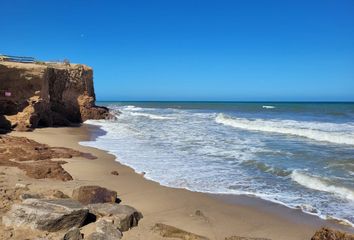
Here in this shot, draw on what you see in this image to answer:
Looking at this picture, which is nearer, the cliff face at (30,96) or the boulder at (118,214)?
the boulder at (118,214)

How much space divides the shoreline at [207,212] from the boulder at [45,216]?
0.77 meters

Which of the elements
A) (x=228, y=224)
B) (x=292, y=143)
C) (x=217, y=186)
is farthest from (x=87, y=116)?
(x=228, y=224)

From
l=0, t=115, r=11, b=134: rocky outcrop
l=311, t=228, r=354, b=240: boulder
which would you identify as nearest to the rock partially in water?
l=311, t=228, r=354, b=240: boulder

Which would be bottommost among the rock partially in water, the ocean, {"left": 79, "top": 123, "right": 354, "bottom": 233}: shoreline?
{"left": 79, "top": 123, "right": 354, "bottom": 233}: shoreline

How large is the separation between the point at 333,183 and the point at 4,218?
23.4 feet

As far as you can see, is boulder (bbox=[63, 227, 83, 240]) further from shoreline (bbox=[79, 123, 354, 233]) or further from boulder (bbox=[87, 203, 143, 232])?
shoreline (bbox=[79, 123, 354, 233])

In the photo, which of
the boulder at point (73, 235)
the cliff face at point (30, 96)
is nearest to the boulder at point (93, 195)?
the boulder at point (73, 235)

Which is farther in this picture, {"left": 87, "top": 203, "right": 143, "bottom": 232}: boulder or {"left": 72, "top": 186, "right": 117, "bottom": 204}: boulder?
{"left": 72, "top": 186, "right": 117, "bottom": 204}: boulder

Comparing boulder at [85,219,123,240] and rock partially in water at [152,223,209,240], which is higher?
boulder at [85,219,123,240]

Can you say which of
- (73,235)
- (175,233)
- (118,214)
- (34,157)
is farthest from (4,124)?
(175,233)

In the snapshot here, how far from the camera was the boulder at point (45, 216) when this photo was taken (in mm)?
4801

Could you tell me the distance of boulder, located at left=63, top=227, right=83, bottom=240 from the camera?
4.60m

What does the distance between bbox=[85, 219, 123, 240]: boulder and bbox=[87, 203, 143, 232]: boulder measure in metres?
0.20

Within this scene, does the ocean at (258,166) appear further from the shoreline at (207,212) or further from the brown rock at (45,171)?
the brown rock at (45,171)
